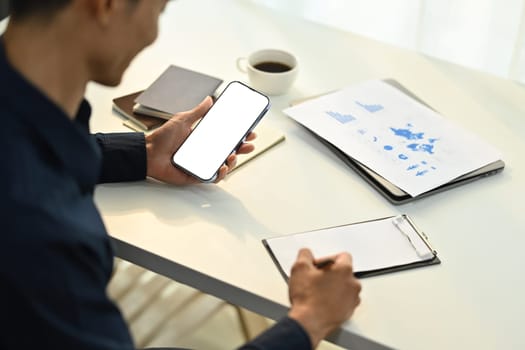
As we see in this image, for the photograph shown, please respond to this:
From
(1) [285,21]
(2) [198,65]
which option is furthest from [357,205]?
(1) [285,21]

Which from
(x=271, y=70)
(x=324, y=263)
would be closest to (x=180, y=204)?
(x=324, y=263)

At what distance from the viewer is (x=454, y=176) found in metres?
1.04

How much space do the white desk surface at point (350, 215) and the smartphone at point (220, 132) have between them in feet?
Result: 0.10

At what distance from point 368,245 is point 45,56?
1.51ft

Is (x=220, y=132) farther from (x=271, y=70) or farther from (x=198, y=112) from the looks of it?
(x=271, y=70)

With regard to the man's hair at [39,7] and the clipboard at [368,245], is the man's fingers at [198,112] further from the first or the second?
the man's hair at [39,7]

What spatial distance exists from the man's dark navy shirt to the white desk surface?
0.19 meters

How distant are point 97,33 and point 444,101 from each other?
69 centimetres

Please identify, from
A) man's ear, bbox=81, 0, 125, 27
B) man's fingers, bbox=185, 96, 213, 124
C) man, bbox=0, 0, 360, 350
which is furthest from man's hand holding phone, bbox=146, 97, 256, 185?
man's ear, bbox=81, 0, 125, 27

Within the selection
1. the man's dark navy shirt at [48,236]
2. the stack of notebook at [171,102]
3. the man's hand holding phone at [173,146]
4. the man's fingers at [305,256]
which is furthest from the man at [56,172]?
the stack of notebook at [171,102]

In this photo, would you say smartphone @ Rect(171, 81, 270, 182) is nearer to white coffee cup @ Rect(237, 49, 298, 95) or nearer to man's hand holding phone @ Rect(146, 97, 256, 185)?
man's hand holding phone @ Rect(146, 97, 256, 185)

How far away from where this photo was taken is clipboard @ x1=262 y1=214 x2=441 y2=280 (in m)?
0.91

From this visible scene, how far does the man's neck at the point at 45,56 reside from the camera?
687mm

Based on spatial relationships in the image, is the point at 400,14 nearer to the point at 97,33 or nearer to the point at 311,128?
the point at 311,128
